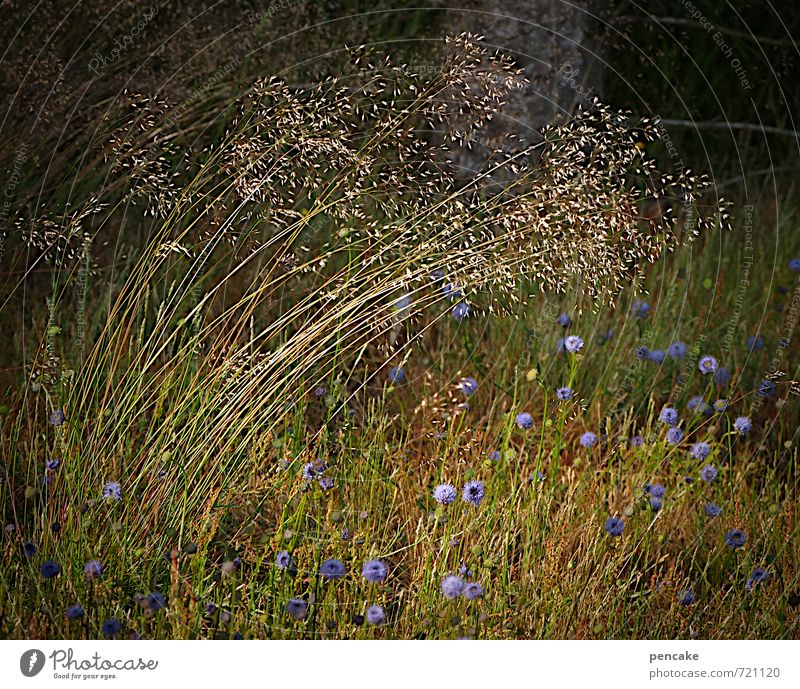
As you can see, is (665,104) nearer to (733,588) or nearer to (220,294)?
(220,294)

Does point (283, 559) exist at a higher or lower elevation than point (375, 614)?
higher

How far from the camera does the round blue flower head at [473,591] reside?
1.63 m

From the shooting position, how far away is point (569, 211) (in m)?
1.99

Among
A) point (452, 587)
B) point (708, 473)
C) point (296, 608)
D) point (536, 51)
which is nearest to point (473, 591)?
point (452, 587)

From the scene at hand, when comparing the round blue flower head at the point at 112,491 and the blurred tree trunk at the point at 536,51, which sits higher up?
the blurred tree trunk at the point at 536,51

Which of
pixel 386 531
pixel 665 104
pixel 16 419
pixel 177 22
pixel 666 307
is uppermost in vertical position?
pixel 665 104

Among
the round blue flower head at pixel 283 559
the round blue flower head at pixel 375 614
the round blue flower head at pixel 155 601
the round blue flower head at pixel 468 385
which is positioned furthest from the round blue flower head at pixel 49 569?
the round blue flower head at pixel 468 385

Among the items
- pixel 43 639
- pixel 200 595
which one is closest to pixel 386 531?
pixel 200 595

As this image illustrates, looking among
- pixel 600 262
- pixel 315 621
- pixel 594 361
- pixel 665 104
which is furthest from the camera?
pixel 665 104

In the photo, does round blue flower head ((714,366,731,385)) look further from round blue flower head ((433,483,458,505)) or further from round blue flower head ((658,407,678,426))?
round blue flower head ((433,483,458,505))

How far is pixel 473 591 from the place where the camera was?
1644 millimetres

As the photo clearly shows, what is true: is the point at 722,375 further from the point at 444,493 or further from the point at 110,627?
the point at 110,627

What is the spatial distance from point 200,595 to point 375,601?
340 millimetres

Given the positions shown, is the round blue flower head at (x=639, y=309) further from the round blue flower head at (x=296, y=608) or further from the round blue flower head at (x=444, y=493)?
the round blue flower head at (x=296, y=608)
